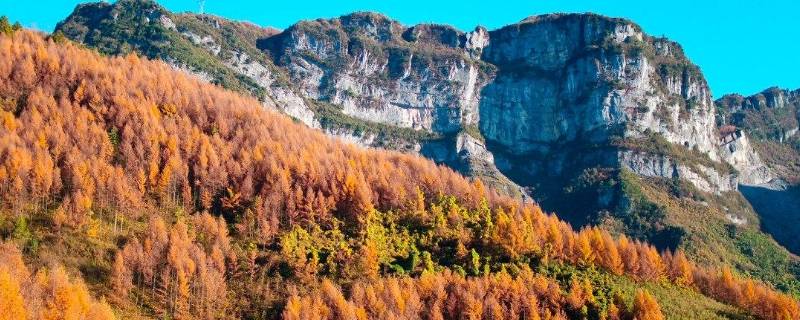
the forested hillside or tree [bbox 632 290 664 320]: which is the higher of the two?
the forested hillside

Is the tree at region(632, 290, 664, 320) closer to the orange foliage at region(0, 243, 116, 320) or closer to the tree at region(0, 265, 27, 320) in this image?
the orange foliage at region(0, 243, 116, 320)

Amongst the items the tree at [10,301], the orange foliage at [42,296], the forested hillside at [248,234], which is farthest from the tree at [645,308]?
the tree at [10,301]

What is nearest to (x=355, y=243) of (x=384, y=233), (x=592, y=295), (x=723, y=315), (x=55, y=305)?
(x=384, y=233)

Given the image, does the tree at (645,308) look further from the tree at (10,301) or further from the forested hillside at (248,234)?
the tree at (10,301)

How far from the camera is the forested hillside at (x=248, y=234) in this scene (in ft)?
363

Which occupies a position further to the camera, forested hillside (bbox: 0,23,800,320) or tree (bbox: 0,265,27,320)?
forested hillside (bbox: 0,23,800,320)

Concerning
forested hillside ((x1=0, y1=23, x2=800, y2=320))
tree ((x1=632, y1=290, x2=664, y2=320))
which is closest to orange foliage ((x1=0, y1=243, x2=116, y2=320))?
forested hillside ((x1=0, y1=23, x2=800, y2=320))

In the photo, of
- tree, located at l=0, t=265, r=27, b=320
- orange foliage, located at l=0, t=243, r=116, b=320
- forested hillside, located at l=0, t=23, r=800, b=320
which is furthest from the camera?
forested hillside, located at l=0, t=23, r=800, b=320

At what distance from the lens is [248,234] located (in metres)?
132

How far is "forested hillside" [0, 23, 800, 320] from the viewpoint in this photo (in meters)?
111

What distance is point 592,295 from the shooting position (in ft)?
390

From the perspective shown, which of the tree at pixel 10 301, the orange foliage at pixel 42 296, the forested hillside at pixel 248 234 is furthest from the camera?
the forested hillside at pixel 248 234

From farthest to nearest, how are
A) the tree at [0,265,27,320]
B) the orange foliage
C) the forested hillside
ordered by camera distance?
the forested hillside
the orange foliage
the tree at [0,265,27,320]

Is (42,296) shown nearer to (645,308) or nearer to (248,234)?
(248,234)
